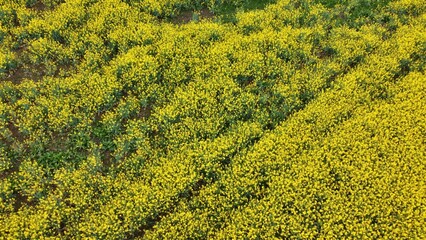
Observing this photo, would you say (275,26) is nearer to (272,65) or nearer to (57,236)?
(272,65)

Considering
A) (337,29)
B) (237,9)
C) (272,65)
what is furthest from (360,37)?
(237,9)

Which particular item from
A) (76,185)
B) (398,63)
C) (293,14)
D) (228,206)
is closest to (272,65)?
(293,14)

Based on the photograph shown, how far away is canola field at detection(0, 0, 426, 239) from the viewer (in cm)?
984

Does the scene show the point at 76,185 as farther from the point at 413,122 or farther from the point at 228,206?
the point at 413,122

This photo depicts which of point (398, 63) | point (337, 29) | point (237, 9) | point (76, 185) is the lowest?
point (76, 185)

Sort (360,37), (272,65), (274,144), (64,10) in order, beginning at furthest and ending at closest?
(64,10) < (360,37) < (272,65) < (274,144)

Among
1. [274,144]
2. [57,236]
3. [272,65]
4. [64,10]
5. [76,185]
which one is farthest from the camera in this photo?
[64,10]

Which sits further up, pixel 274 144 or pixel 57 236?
pixel 274 144

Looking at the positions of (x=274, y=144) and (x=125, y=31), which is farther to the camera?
(x=125, y=31)

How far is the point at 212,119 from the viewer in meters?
12.3

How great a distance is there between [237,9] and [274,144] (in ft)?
26.6

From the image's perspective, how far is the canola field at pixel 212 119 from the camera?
984 cm

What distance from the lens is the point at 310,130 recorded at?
11914mm

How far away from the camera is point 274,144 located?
37.2 feet
